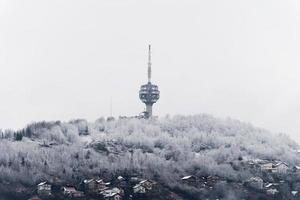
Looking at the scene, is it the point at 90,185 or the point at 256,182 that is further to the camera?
the point at 256,182

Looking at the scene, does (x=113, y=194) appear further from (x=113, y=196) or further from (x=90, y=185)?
(x=90, y=185)

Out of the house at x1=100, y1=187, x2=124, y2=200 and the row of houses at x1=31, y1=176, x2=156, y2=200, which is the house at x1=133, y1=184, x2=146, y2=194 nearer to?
the row of houses at x1=31, y1=176, x2=156, y2=200

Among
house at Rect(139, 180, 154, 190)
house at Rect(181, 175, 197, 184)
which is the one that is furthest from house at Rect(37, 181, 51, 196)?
house at Rect(181, 175, 197, 184)

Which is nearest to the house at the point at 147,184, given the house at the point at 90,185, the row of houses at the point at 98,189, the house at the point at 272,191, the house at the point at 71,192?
the row of houses at the point at 98,189

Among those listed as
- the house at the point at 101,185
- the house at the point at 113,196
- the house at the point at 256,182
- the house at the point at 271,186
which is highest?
the house at the point at 101,185

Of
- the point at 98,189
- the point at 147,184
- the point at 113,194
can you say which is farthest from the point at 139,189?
the point at 98,189

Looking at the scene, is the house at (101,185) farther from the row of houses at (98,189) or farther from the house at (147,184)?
the house at (147,184)

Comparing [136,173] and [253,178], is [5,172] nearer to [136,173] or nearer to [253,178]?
[136,173]
